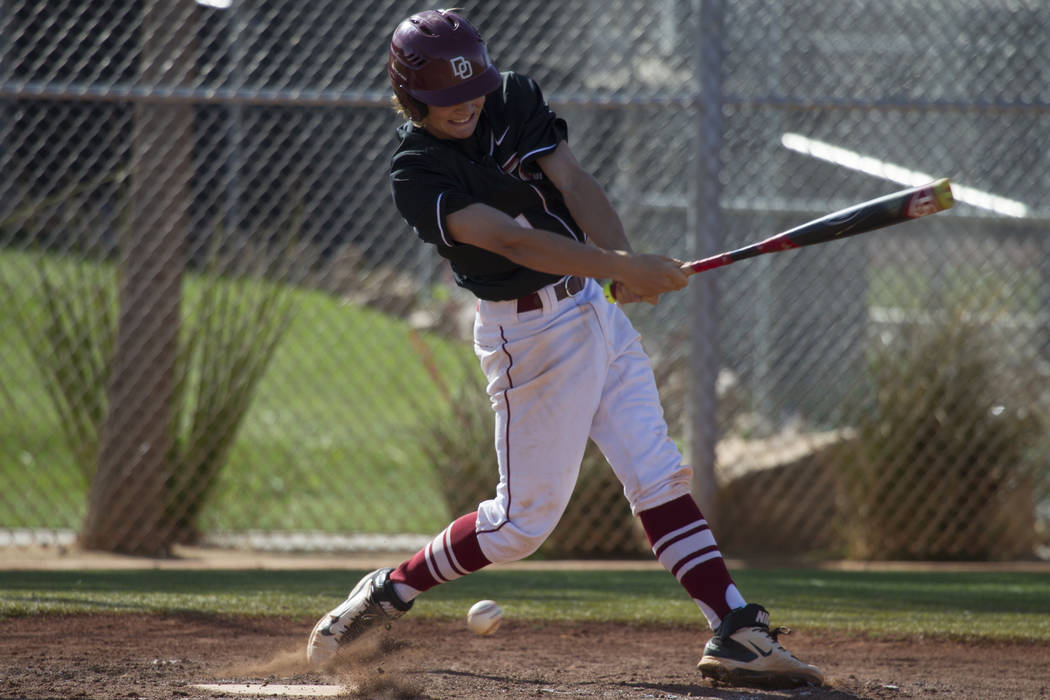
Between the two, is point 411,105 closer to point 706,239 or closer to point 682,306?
point 706,239

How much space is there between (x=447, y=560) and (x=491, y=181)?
3.60 ft

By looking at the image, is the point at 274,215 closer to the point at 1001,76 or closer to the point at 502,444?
the point at 1001,76

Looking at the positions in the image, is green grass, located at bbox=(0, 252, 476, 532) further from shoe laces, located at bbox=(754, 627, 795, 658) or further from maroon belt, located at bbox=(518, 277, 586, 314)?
shoe laces, located at bbox=(754, 627, 795, 658)

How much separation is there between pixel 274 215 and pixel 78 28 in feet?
13.4

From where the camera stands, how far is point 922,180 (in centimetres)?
723

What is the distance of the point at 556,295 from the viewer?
3107 millimetres

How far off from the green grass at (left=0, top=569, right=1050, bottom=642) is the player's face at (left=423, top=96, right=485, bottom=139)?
1.92 metres

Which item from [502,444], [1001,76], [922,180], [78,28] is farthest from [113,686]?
[1001,76]

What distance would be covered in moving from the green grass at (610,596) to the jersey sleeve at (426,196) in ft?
5.77

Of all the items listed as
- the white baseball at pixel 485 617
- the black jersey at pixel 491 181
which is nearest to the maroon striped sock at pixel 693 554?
the white baseball at pixel 485 617

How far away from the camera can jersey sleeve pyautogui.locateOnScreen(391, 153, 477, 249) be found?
114 inches

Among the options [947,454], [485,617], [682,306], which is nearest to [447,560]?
[485,617]

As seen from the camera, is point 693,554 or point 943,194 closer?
point 943,194

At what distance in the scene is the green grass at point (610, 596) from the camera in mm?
4012
